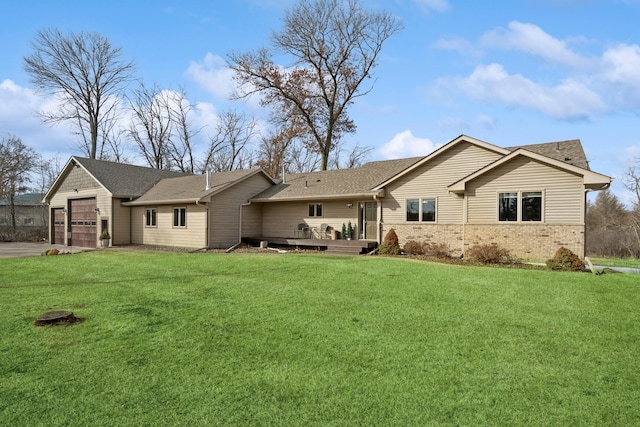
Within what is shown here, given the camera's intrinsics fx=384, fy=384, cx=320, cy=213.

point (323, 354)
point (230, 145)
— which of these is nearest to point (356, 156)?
point (230, 145)

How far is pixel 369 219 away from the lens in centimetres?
1914

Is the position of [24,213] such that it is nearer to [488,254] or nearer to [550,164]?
[488,254]

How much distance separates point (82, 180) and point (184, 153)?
1591cm

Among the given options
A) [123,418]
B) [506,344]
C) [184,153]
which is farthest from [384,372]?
[184,153]

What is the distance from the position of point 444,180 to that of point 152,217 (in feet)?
54.4

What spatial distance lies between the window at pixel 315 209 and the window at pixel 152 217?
923 cm

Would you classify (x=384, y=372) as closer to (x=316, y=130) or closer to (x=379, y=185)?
(x=379, y=185)

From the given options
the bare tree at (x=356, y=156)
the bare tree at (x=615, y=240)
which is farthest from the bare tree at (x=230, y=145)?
the bare tree at (x=615, y=240)

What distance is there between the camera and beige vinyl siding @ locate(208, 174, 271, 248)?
66.2ft

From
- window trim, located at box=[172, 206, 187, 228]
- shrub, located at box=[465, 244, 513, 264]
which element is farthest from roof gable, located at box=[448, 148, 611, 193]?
window trim, located at box=[172, 206, 187, 228]

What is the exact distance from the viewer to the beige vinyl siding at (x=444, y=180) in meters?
16.0

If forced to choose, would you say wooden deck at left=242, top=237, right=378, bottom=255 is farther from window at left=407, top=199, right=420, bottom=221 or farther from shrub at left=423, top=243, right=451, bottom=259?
shrub at left=423, top=243, right=451, bottom=259

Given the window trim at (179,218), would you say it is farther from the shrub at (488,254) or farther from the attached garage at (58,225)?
the shrub at (488,254)

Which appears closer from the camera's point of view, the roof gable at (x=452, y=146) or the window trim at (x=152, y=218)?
the roof gable at (x=452, y=146)
